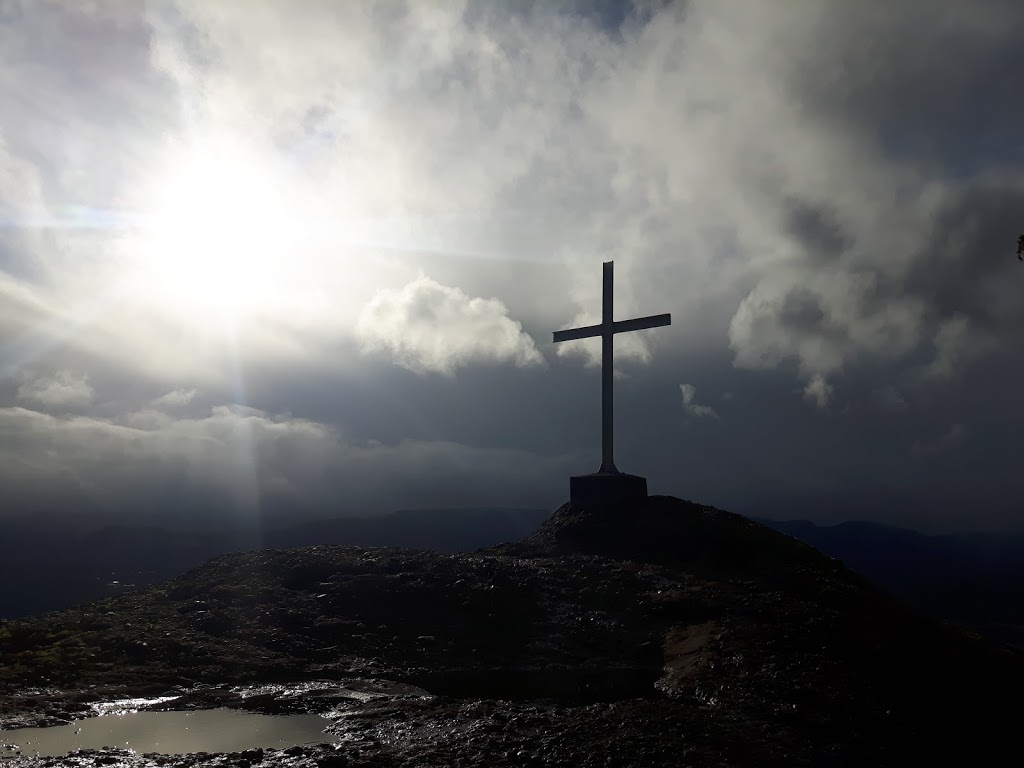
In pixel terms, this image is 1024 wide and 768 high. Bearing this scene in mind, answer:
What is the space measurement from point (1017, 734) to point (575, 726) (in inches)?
401

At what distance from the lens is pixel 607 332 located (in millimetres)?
41812

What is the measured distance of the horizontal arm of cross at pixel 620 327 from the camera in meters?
40.0

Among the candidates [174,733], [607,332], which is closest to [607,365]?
[607,332]

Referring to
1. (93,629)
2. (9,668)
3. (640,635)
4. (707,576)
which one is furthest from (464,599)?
(9,668)

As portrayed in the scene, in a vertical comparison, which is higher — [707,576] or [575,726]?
[707,576]

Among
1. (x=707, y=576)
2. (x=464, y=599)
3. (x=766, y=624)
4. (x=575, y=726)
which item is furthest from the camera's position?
(x=707, y=576)

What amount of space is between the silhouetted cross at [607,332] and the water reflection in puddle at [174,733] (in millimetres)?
25400

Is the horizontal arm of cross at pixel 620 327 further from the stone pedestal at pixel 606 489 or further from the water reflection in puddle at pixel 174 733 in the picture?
the water reflection in puddle at pixel 174 733

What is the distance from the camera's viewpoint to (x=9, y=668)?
21.1 meters

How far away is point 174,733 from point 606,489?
26.6 metres

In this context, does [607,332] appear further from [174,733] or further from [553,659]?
[174,733]

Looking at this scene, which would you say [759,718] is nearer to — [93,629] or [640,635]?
[640,635]

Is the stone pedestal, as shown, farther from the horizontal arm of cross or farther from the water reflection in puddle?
the water reflection in puddle

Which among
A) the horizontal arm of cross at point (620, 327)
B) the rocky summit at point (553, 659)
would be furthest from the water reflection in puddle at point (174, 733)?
the horizontal arm of cross at point (620, 327)
